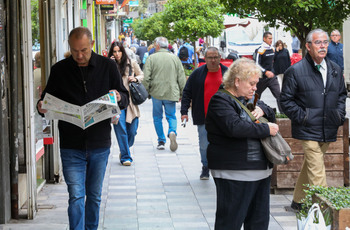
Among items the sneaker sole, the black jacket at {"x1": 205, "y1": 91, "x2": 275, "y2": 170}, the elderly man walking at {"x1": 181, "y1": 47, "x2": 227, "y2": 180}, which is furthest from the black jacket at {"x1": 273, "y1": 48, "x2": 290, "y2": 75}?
the black jacket at {"x1": 205, "y1": 91, "x2": 275, "y2": 170}

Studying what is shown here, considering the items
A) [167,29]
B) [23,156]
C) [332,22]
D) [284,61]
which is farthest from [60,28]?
[167,29]

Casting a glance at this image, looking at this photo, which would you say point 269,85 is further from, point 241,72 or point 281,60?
point 241,72

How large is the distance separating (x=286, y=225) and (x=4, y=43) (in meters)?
3.20

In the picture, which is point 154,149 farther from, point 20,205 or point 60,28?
point 20,205

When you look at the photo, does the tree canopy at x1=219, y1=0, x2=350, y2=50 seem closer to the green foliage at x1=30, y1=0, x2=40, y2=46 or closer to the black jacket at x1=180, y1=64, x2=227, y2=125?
the black jacket at x1=180, y1=64, x2=227, y2=125

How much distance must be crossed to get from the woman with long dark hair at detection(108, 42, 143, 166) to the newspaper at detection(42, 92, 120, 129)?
4341 millimetres

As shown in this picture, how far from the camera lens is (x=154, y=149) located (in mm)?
11977

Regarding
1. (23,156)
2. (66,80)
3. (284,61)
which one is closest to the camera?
(66,80)

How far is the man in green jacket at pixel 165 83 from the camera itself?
11562 millimetres

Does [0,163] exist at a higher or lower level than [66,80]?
lower

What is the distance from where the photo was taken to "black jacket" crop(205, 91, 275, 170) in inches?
187

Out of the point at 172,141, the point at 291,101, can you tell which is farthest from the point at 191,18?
the point at 291,101

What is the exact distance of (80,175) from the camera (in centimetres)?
559

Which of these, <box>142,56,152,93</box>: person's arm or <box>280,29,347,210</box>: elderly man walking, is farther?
<box>142,56,152,93</box>: person's arm
